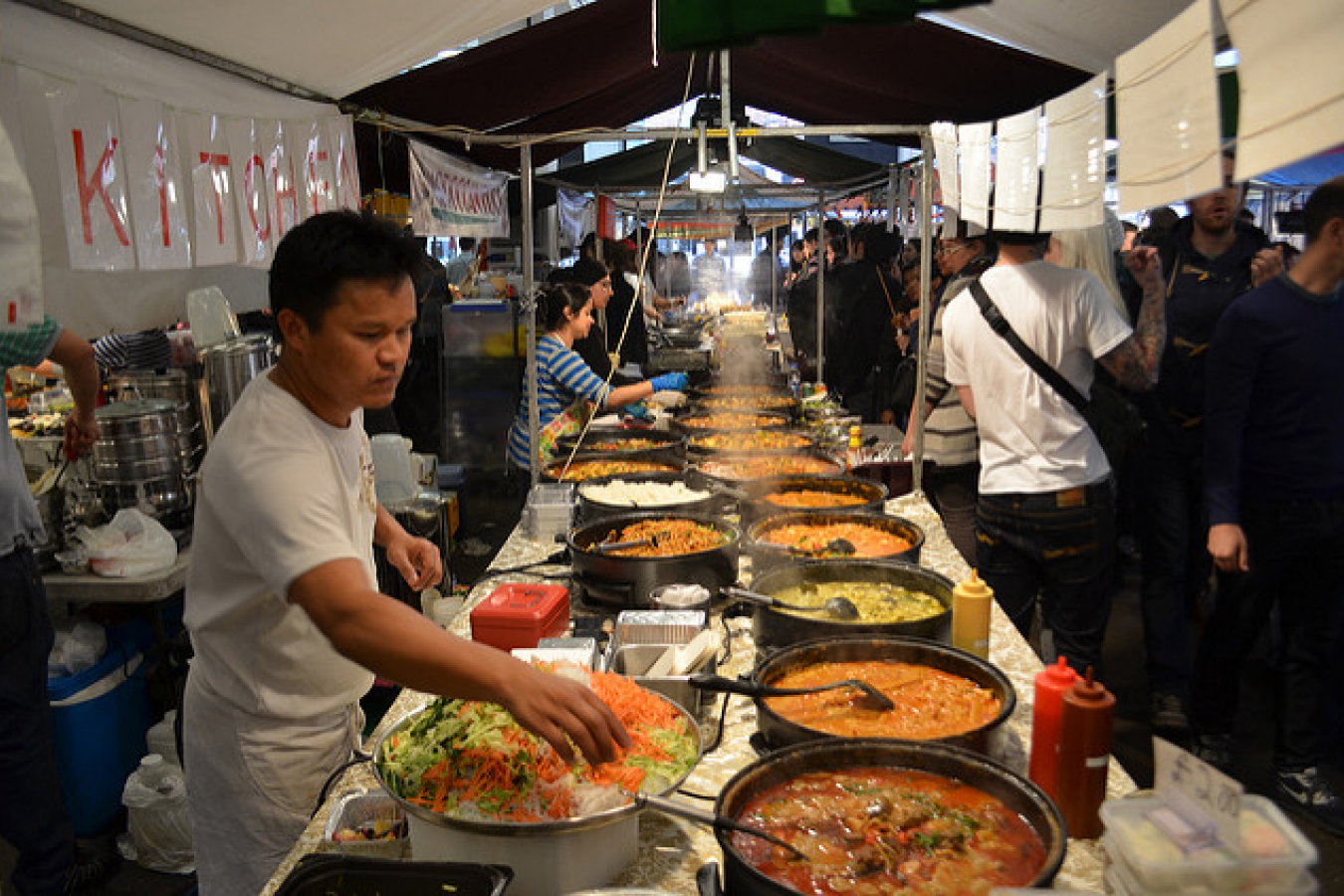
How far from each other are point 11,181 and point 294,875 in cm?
123

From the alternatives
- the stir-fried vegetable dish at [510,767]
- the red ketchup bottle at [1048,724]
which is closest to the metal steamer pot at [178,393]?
the stir-fried vegetable dish at [510,767]

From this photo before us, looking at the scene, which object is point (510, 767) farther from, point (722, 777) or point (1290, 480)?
point (1290, 480)

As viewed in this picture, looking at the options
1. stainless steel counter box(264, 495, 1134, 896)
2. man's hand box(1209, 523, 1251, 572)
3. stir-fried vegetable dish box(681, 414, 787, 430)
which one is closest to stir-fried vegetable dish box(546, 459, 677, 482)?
stir-fried vegetable dish box(681, 414, 787, 430)

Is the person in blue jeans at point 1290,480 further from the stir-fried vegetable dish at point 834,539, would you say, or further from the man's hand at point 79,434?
the man's hand at point 79,434

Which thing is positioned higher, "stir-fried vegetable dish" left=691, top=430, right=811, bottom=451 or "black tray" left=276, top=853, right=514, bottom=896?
"stir-fried vegetable dish" left=691, top=430, right=811, bottom=451

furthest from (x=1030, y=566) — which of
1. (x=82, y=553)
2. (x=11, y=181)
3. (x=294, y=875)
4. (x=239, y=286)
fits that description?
(x=239, y=286)

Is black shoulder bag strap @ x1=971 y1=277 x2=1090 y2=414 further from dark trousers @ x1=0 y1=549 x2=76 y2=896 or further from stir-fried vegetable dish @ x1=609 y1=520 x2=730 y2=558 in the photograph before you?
dark trousers @ x1=0 y1=549 x2=76 y2=896

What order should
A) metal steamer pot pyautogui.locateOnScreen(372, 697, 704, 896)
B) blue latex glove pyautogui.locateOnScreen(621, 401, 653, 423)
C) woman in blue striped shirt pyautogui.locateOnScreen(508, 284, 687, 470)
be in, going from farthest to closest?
1. blue latex glove pyautogui.locateOnScreen(621, 401, 653, 423)
2. woman in blue striped shirt pyautogui.locateOnScreen(508, 284, 687, 470)
3. metal steamer pot pyautogui.locateOnScreen(372, 697, 704, 896)

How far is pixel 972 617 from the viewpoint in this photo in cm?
255

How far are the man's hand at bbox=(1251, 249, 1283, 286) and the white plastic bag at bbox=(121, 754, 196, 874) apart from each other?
565 cm

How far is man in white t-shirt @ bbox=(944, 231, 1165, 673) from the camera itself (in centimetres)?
378

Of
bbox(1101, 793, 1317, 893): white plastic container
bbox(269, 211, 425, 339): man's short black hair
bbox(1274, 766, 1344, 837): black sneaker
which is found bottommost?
bbox(1274, 766, 1344, 837): black sneaker

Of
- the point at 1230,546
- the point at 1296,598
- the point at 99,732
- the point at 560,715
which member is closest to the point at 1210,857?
the point at 560,715

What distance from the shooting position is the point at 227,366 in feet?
15.8
